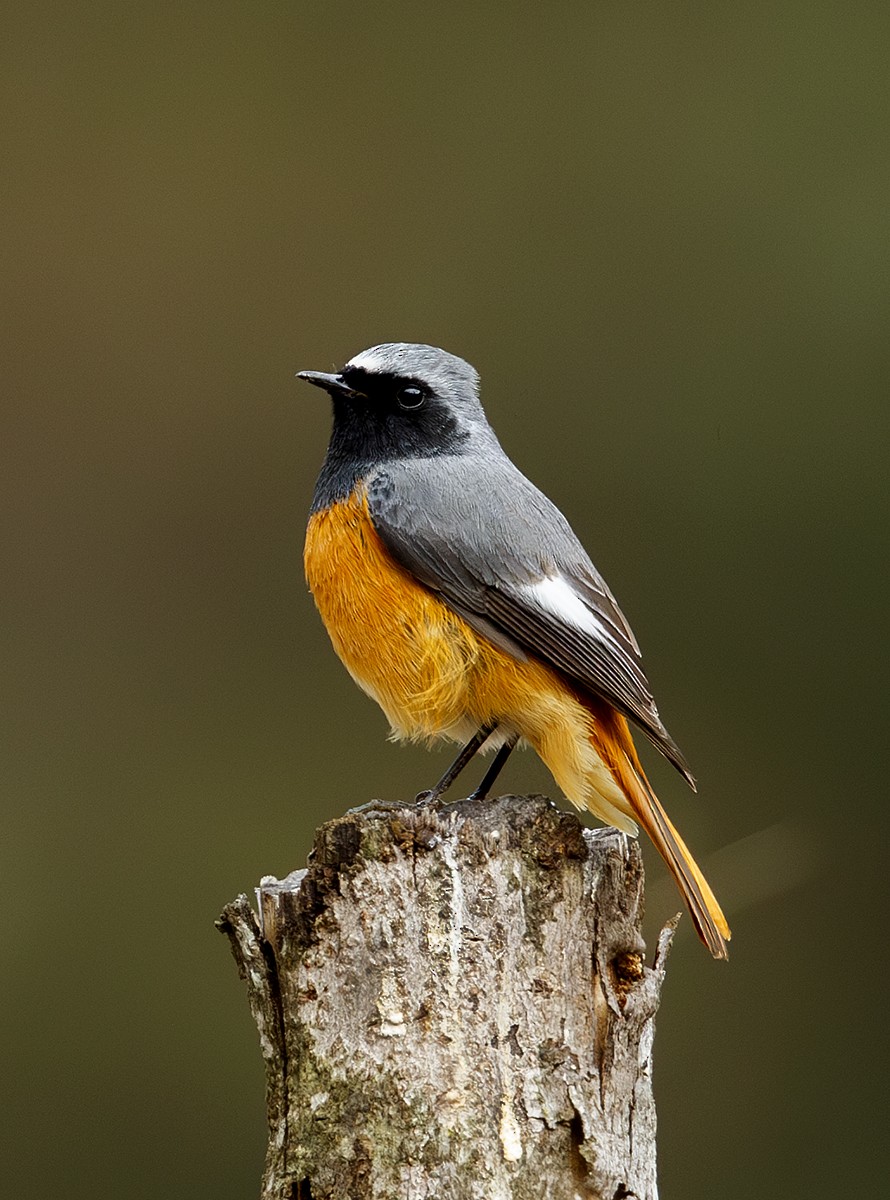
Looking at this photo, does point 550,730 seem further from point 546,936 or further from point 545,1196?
point 545,1196

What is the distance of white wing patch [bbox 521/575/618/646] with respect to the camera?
331 cm

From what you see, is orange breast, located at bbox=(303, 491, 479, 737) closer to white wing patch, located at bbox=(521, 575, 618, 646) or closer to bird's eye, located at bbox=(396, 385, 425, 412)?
white wing patch, located at bbox=(521, 575, 618, 646)

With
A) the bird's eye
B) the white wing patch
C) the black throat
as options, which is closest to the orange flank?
the white wing patch

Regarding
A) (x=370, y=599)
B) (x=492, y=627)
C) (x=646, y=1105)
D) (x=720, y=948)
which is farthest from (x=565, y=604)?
(x=646, y=1105)

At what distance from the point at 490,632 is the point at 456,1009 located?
105 cm

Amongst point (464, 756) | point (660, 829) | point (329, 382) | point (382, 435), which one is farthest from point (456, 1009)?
point (329, 382)

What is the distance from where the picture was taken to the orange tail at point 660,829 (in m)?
3.11

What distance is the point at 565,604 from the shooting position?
334cm

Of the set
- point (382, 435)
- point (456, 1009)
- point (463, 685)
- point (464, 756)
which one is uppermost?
point (382, 435)

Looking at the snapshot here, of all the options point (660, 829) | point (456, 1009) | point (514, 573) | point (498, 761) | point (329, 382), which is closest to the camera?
point (456, 1009)

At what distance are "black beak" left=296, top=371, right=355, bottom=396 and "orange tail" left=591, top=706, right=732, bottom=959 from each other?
109 cm

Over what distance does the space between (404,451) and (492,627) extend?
0.63m

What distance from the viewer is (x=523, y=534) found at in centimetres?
341

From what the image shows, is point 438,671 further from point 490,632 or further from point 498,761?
point 498,761
